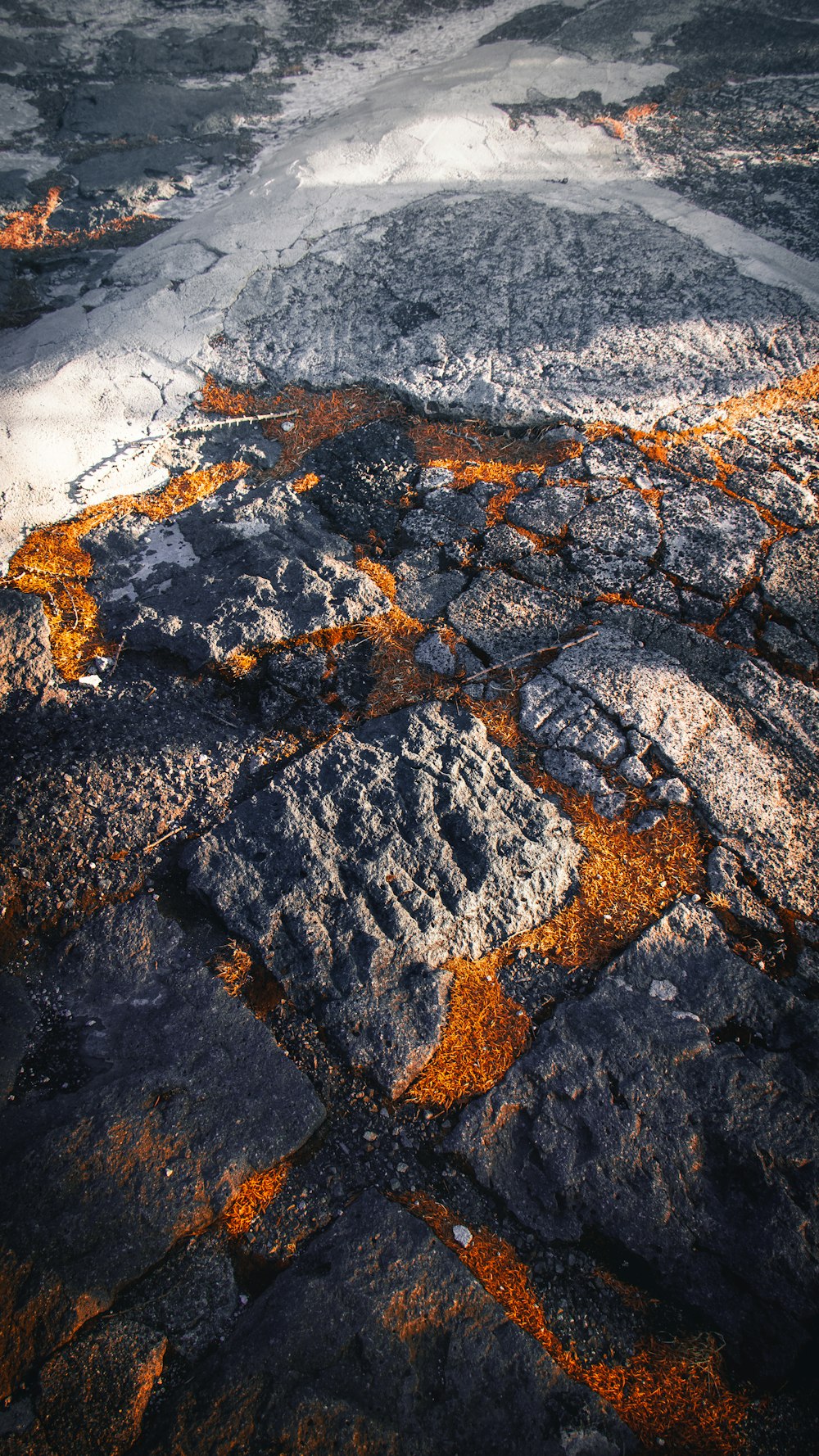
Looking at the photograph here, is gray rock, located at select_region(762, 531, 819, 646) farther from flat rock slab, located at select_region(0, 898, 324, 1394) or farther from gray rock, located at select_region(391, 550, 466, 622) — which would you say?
flat rock slab, located at select_region(0, 898, 324, 1394)

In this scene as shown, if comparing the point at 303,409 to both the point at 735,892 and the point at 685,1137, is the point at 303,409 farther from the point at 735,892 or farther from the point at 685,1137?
the point at 685,1137

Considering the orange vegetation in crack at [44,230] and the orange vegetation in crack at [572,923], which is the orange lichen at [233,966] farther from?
the orange vegetation in crack at [44,230]

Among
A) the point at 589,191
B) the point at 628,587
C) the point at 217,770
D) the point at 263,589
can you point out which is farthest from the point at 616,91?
the point at 217,770

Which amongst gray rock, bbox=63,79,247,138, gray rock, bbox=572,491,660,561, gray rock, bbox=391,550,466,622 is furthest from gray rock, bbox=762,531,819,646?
gray rock, bbox=63,79,247,138

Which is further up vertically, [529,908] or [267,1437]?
[529,908]

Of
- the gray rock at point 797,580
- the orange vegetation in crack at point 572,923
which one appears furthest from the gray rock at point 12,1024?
the gray rock at point 797,580

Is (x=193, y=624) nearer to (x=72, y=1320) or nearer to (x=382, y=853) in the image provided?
(x=382, y=853)
